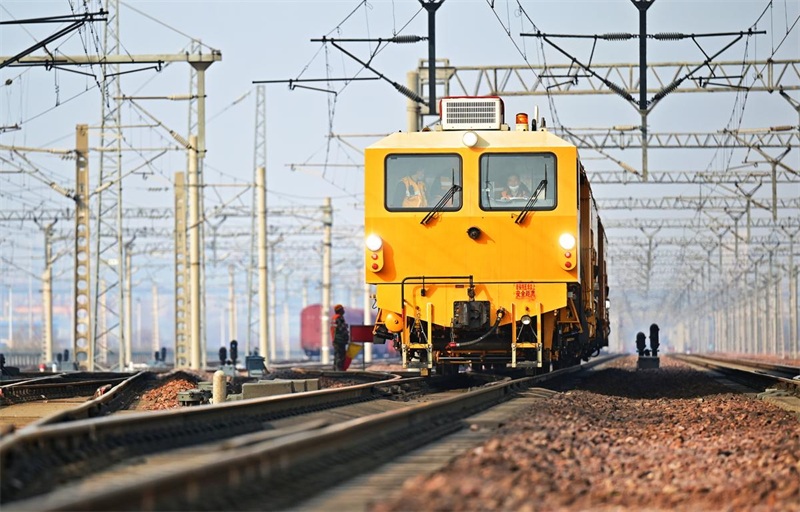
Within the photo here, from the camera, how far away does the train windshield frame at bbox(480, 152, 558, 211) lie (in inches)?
660

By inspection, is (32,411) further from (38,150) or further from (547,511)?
(38,150)

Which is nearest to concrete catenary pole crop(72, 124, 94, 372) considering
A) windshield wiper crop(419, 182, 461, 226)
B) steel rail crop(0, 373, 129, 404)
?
steel rail crop(0, 373, 129, 404)

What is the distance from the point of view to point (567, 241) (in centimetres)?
1650

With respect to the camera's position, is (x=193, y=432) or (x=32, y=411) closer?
(x=193, y=432)

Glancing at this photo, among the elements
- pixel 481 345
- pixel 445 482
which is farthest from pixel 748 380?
pixel 445 482

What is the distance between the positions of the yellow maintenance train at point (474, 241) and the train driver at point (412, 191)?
1cm

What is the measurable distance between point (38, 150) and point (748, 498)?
3798 centimetres

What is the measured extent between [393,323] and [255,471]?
1061 centimetres

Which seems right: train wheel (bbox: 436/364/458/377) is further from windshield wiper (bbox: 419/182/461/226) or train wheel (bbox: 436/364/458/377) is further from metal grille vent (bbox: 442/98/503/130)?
metal grille vent (bbox: 442/98/503/130)

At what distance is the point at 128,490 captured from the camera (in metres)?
5.05

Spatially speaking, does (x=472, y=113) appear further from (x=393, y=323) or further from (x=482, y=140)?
(x=393, y=323)

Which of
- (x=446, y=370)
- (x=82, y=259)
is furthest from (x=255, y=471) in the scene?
(x=82, y=259)

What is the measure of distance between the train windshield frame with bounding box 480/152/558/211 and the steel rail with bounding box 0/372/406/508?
6.24 m

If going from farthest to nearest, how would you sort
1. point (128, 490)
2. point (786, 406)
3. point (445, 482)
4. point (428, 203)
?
point (428, 203)
point (786, 406)
point (445, 482)
point (128, 490)
